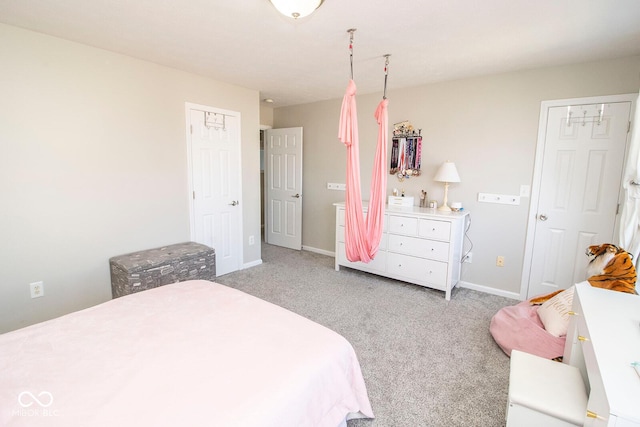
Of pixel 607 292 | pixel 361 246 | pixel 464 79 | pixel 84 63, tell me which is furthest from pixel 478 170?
pixel 84 63

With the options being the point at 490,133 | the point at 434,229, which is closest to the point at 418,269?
the point at 434,229

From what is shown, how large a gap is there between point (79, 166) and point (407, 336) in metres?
3.00

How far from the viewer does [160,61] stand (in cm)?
280

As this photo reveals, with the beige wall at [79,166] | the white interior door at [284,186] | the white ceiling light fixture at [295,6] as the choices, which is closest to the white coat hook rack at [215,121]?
the beige wall at [79,166]

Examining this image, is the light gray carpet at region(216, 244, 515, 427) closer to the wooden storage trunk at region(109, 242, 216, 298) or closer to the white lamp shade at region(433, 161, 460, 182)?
the wooden storage trunk at region(109, 242, 216, 298)

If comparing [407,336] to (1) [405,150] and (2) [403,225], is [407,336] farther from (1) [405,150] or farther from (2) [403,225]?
(1) [405,150]

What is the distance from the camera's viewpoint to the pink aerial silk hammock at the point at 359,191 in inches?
92.1

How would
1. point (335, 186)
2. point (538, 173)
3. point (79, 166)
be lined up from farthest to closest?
1. point (335, 186)
2. point (538, 173)
3. point (79, 166)

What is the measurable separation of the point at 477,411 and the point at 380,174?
1719mm

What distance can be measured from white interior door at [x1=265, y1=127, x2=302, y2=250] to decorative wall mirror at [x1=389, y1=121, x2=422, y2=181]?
148 cm

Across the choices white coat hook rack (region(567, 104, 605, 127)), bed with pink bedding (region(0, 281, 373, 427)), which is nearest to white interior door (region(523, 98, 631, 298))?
white coat hook rack (region(567, 104, 605, 127))

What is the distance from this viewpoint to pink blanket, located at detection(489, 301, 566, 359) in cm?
192

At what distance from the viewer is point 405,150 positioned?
3.63 meters

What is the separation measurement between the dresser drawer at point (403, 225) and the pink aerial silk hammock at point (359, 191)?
2.28 ft
